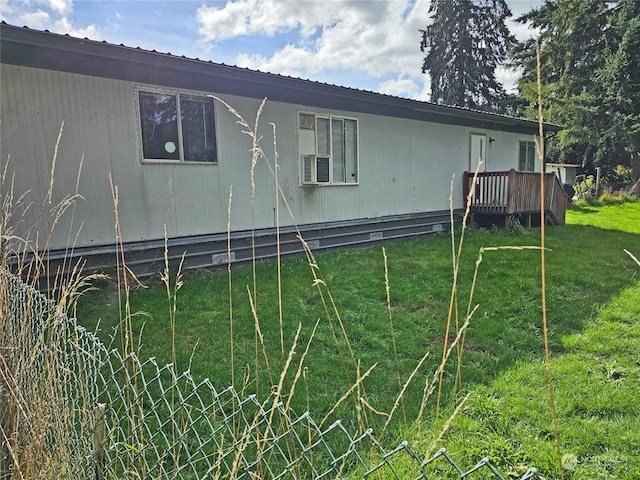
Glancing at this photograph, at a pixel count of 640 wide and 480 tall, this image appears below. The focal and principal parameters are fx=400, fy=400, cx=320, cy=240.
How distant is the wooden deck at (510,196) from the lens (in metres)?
9.61

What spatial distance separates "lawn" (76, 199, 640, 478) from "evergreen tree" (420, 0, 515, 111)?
24.4m

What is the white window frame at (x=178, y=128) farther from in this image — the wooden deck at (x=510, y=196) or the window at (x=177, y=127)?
the wooden deck at (x=510, y=196)

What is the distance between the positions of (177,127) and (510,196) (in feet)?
25.0

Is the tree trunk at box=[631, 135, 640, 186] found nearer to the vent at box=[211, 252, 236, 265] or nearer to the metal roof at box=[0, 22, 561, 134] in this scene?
the metal roof at box=[0, 22, 561, 134]

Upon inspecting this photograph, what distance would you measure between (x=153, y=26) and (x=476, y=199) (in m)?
8.03

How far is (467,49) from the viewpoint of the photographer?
27719 millimetres

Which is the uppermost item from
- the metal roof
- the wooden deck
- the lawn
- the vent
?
the metal roof

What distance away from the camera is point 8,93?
15.3 feet

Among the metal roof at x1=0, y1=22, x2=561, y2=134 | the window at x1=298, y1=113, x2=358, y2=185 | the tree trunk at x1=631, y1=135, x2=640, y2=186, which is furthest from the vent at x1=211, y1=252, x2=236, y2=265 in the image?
the tree trunk at x1=631, y1=135, x2=640, y2=186

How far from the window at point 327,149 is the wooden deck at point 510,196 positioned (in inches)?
126

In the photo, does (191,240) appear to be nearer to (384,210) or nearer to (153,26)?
(153,26)

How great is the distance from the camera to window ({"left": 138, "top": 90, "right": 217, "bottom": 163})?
565cm

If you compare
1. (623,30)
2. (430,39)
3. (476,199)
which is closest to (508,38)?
(430,39)

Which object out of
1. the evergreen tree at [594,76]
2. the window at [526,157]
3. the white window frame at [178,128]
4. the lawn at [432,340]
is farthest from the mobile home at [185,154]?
the evergreen tree at [594,76]
